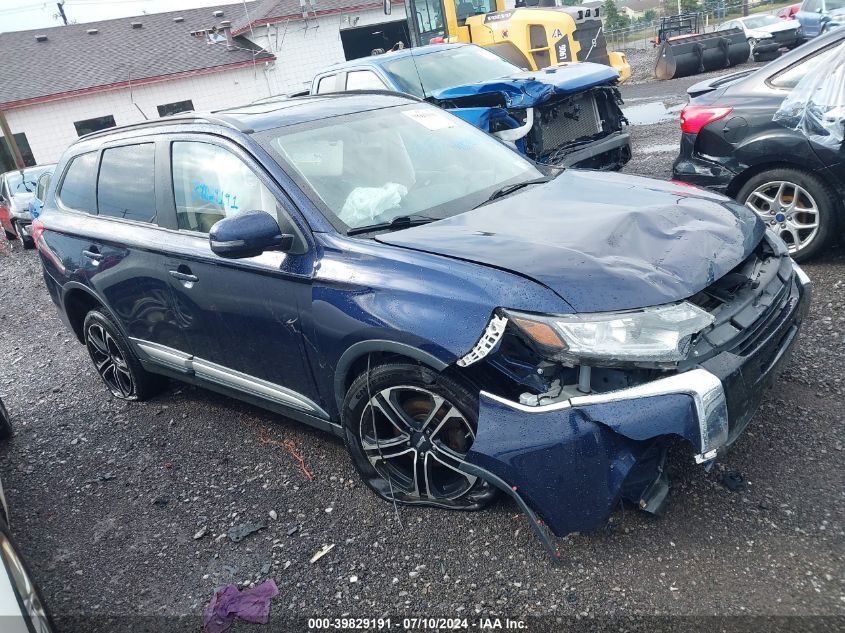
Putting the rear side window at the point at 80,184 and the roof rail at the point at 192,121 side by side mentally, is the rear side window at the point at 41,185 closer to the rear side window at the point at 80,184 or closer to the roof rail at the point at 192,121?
the rear side window at the point at 80,184

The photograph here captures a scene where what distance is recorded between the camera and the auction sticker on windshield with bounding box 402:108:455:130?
4086 millimetres

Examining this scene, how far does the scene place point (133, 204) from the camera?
4.35 metres

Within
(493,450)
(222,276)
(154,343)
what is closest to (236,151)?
(222,276)

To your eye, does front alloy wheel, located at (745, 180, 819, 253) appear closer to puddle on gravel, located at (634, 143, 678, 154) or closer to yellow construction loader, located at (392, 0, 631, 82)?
puddle on gravel, located at (634, 143, 678, 154)

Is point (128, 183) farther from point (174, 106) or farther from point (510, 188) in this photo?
point (174, 106)

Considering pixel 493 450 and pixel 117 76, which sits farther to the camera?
pixel 117 76

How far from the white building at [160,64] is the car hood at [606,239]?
27.4 m

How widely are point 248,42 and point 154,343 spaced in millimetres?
30233

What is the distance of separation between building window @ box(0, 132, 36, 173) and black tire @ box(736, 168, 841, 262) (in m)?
29.2

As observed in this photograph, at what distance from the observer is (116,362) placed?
5.18 meters

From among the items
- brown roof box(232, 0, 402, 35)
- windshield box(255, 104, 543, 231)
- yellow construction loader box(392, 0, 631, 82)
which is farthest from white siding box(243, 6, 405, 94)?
windshield box(255, 104, 543, 231)

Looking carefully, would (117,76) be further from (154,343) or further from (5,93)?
(154,343)

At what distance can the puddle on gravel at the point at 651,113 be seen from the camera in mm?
12711

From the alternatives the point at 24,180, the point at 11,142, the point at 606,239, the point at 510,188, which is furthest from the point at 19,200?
the point at 606,239
